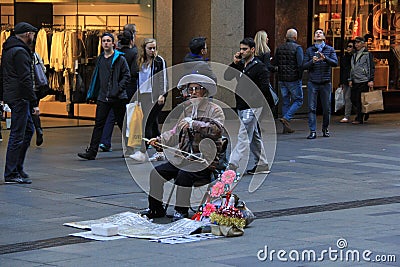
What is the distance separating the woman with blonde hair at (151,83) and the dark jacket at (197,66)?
810 millimetres

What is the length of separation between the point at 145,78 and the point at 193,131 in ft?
16.2

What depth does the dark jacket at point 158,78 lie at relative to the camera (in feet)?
47.3

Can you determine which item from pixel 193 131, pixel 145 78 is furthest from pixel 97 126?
pixel 193 131

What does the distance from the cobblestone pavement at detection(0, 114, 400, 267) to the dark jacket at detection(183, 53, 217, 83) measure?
4.94 feet

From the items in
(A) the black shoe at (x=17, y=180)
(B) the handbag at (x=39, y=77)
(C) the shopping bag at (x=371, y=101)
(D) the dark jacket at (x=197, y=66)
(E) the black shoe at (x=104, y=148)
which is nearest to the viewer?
(A) the black shoe at (x=17, y=180)

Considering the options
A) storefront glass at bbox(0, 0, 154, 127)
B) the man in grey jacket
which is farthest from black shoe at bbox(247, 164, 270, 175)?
the man in grey jacket

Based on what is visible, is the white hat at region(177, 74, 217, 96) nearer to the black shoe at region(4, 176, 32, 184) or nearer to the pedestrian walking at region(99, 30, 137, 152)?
the black shoe at region(4, 176, 32, 184)

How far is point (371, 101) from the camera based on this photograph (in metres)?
20.5

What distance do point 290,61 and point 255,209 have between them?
8.55 meters

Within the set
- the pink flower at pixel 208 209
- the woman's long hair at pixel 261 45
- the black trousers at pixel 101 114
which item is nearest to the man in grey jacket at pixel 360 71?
the woman's long hair at pixel 261 45

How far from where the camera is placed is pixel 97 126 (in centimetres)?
1395

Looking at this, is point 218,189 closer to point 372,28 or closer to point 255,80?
point 255,80

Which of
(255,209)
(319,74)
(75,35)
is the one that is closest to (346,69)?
(319,74)

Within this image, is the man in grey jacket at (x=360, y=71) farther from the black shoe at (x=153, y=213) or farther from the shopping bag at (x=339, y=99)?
the black shoe at (x=153, y=213)
